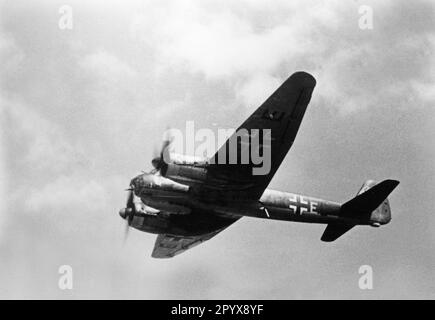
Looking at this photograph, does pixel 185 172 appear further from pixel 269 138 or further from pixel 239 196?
pixel 269 138

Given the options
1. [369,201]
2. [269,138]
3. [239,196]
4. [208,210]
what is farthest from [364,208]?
[208,210]

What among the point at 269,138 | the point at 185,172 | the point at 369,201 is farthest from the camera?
the point at 369,201

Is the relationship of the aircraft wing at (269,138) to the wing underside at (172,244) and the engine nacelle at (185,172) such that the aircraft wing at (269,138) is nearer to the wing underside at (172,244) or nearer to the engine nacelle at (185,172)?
the engine nacelle at (185,172)

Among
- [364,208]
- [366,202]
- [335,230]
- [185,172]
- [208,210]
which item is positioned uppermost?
[185,172]

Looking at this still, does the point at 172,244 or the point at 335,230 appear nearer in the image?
the point at 335,230
